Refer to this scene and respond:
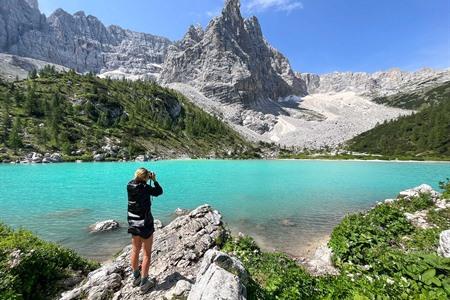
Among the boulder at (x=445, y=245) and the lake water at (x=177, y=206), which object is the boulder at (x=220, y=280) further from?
the lake water at (x=177, y=206)

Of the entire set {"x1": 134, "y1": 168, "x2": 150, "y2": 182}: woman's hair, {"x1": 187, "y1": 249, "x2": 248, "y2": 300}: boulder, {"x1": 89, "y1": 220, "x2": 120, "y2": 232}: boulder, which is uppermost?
{"x1": 134, "y1": 168, "x2": 150, "y2": 182}: woman's hair

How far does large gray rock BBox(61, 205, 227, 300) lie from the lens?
8.26 m

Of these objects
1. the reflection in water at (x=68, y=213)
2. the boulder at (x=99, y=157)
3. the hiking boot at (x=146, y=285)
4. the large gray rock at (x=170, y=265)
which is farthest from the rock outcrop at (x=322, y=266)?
the boulder at (x=99, y=157)

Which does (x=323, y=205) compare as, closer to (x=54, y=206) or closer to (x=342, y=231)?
(x=342, y=231)

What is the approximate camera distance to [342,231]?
41.6 ft

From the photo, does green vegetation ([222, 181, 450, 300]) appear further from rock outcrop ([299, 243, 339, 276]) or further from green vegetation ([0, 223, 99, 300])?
green vegetation ([0, 223, 99, 300])

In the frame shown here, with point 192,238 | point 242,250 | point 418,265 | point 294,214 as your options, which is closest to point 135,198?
point 192,238

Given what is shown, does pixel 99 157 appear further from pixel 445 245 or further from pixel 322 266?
pixel 445 245

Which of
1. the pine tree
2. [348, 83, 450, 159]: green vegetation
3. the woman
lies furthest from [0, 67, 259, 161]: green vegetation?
the woman

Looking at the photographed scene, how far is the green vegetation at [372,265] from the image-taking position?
242 inches

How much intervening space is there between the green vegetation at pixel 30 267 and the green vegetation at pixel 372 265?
6228mm

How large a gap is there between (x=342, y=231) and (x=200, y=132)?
16536cm

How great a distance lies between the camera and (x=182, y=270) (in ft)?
31.8

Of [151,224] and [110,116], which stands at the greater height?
[110,116]
